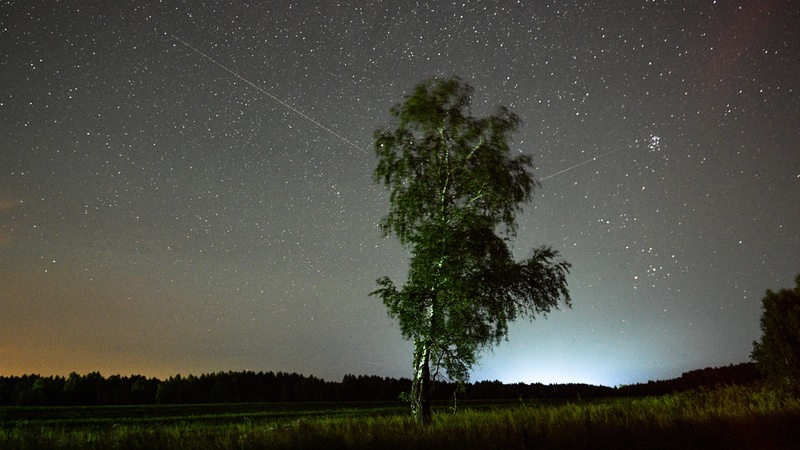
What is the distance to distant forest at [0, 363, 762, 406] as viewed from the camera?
61844 millimetres

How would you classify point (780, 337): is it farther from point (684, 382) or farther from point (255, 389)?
point (255, 389)

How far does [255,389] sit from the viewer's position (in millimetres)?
70312

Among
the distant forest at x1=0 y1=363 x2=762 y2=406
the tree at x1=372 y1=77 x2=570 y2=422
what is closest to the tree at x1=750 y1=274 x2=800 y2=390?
the tree at x1=372 y1=77 x2=570 y2=422

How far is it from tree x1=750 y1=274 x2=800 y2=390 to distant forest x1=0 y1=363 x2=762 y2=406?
30299 mm

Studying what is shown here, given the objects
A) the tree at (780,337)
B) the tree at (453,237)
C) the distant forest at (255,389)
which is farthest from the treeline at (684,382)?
the tree at (453,237)

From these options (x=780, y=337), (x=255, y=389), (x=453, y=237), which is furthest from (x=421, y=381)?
(x=255, y=389)

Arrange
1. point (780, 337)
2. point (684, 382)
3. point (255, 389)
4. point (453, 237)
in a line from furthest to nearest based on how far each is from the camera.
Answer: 1. point (255, 389)
2. point (684, 382)
3. point (780, 337)
4. point (453, 237)

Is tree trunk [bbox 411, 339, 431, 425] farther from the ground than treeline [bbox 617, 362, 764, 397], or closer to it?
closer to it

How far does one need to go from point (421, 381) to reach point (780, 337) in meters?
20.7

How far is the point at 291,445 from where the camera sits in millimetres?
9312

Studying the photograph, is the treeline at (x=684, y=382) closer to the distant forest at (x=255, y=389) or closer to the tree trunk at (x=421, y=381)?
the distant forest at (x=255, y=389)

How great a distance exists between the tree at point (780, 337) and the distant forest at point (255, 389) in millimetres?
30299

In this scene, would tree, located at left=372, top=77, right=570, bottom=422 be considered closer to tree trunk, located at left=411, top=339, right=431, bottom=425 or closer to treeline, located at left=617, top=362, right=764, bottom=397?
tree trunk, located at left=411, top=339, right=431, bottom=425

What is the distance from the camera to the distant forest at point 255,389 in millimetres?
61844
